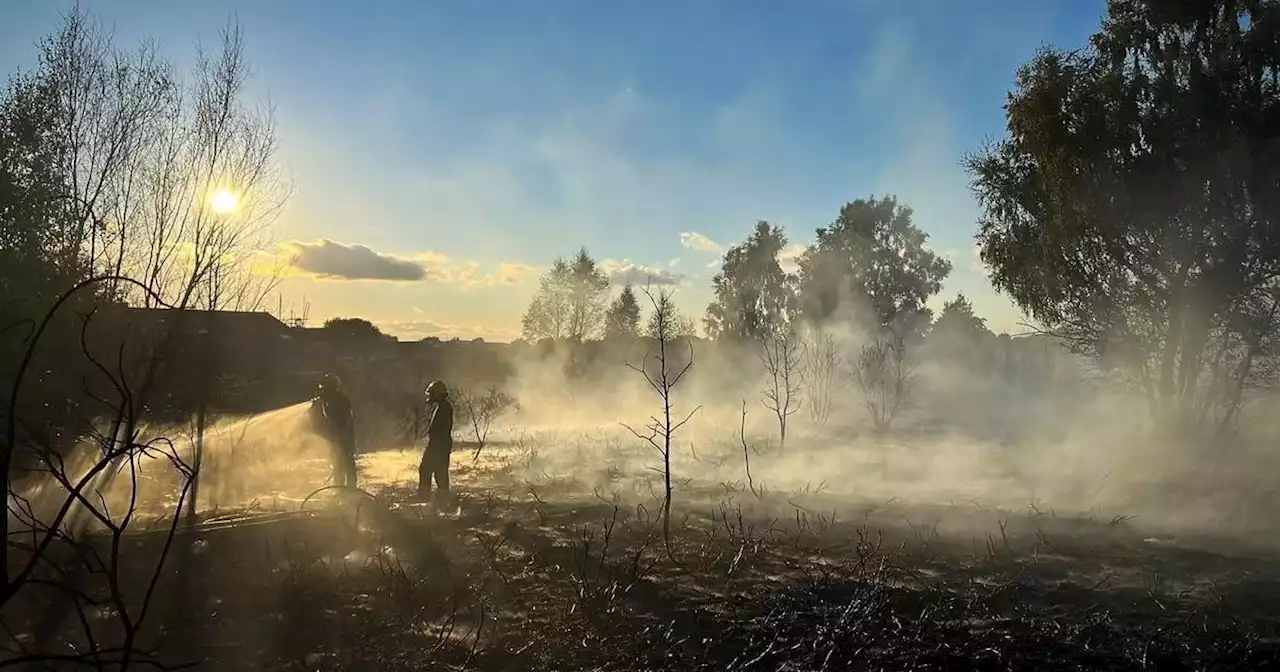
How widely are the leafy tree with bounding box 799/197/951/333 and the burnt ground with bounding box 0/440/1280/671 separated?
2401 centimetres

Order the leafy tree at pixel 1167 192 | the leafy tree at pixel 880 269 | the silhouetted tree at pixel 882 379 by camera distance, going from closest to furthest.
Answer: the leafy tree at pixel 1167 192 → the silhouetted tree at pixel 882 379 → the leafy tree at pixel 880 269

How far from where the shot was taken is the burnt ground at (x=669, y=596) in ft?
20.5

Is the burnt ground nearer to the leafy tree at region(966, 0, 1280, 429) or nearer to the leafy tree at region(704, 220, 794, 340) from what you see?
the leafy tree at region(966, 0, 1280, 429)

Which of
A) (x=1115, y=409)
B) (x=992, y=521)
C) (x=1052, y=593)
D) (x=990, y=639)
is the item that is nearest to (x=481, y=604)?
(x=990, y=639)

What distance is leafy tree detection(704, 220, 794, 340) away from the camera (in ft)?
125

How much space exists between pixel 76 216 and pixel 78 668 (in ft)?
36.1

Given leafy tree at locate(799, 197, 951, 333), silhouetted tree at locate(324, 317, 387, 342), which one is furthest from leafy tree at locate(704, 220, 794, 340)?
silhouetted tree at locate(324, 317, 387, 342)

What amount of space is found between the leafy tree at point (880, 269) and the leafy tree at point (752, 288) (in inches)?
102

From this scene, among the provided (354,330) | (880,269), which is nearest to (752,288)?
(880,269)

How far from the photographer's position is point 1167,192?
1427 cm

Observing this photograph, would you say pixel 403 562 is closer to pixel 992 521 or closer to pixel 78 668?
pixel 78 668

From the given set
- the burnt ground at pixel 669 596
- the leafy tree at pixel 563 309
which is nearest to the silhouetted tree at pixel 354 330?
the leafy tree at pixel 563 309

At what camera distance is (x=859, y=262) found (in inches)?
1391

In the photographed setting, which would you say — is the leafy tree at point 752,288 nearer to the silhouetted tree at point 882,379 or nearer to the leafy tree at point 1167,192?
the silhouetted tree at point 882,379
